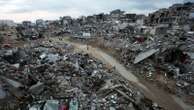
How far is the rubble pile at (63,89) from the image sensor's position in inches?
460

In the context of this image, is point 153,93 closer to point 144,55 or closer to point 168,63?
point 168,63

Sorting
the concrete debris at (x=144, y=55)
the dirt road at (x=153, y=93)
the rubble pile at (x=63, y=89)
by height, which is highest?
the concrete debris at (x=144, y=55)

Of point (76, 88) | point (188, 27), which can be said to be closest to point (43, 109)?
point (76, 88)

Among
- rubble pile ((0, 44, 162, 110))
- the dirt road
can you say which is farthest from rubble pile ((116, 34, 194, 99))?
rubble pile ((0, 44, 162, 110))

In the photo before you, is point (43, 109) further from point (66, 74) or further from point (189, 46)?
point (189, 46)

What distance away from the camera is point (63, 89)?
1337 cm

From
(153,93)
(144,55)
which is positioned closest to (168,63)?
(144,55)

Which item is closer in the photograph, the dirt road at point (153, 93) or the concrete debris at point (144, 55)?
the dirt road at point (153, 93)

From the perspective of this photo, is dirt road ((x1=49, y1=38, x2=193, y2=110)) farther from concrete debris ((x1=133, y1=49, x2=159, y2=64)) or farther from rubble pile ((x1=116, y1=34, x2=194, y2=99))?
concrete debris ((x1=133, y1=49, x2=159, y2=64))

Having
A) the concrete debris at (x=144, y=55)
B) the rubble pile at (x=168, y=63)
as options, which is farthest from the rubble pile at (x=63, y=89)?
the concrete debris at (x=144, y=55)

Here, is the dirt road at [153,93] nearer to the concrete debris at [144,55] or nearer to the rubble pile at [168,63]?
the rubble pile at [168,63]

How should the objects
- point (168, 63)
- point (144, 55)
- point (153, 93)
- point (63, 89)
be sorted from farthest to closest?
point (144, 55), point (168, 63), point (153, 93), point (63, 89)

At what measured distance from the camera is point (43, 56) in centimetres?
1983

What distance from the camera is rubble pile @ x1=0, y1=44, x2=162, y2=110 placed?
460 inches
